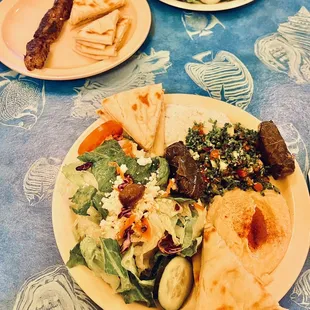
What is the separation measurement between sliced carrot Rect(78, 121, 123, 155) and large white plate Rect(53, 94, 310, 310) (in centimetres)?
5

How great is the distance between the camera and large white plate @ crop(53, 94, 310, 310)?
2113 mm

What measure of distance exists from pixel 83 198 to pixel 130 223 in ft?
1.05

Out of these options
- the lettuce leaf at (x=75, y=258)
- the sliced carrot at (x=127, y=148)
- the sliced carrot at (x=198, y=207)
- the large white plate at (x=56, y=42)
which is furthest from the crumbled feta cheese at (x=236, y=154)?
the large white plate at (x=56, y=42)

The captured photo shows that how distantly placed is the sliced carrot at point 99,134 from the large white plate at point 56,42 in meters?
0.57

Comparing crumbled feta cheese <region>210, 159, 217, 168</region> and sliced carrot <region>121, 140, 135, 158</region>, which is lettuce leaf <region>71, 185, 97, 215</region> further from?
crumbled feta cheese <region>210, 159, 217, 168</region>

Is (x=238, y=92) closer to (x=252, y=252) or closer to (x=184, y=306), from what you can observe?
(x=252, y=252)

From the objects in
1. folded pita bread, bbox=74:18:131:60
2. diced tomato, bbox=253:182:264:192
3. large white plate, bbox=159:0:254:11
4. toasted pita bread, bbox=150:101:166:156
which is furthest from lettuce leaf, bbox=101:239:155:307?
large white plate, bbox=159:0:254:11

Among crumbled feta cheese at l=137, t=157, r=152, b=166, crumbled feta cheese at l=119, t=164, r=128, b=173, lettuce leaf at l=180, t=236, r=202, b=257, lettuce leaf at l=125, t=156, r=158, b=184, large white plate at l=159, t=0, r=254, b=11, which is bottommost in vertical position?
lettuce leaf at l=180, t=236, r=202, b=257

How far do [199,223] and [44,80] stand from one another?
1744 millimetres

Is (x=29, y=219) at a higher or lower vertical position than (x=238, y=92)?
lower

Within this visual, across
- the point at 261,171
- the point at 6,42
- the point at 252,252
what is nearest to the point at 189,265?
the point at 252,252

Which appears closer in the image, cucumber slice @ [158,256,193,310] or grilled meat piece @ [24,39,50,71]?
cucumber slice @ [158,256,193,310]

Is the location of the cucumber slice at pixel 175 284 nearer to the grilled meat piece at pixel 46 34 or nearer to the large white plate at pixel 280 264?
the large white plate at pixel 280 264

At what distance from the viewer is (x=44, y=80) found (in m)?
3.21
